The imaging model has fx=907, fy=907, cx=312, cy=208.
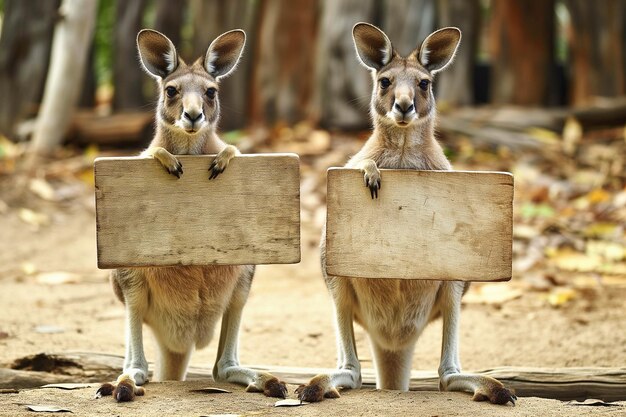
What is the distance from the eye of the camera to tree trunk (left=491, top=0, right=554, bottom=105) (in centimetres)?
1091

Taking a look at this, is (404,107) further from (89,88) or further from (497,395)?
(89,88)

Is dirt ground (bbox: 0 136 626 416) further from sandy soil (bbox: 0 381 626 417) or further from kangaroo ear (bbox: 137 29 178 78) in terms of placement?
kangaroo ear (bbox: 137 29 178 78)

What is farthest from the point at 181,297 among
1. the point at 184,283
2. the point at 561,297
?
the point at 561,297

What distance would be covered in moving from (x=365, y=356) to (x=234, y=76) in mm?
6681

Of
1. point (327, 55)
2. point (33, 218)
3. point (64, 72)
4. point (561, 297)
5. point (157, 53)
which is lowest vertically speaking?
point (561, 297)

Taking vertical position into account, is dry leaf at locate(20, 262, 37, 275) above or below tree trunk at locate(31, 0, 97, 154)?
below

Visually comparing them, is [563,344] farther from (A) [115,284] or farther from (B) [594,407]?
(A) [115,284]

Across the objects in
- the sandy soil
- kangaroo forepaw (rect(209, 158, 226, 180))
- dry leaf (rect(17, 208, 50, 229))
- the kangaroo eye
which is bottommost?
the sandy soil

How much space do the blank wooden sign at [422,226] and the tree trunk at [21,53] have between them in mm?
7393

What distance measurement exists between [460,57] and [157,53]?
6.85 metres

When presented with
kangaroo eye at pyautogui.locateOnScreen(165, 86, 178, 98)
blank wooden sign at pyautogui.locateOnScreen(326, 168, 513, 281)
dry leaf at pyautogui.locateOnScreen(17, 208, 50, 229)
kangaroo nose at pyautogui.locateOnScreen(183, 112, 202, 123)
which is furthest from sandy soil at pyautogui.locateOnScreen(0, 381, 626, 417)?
dry leaf at pyautogui.locateOnScreen(17, 208, 50, 229)

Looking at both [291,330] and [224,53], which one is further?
[291,330]

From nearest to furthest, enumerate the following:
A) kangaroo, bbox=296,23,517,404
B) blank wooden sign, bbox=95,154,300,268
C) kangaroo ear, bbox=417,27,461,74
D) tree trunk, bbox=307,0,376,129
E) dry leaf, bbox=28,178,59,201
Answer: blank wooden sign, bbox=95,154,300,268 → kangaroo, bbox=296,23,517,404 → kangaroo ear, bbox=417,27,461,74 → dry leaf, bbox=28,178,59,201 → tree trunk, bbox=307,0,376,129

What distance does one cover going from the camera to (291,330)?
5.88 metres
